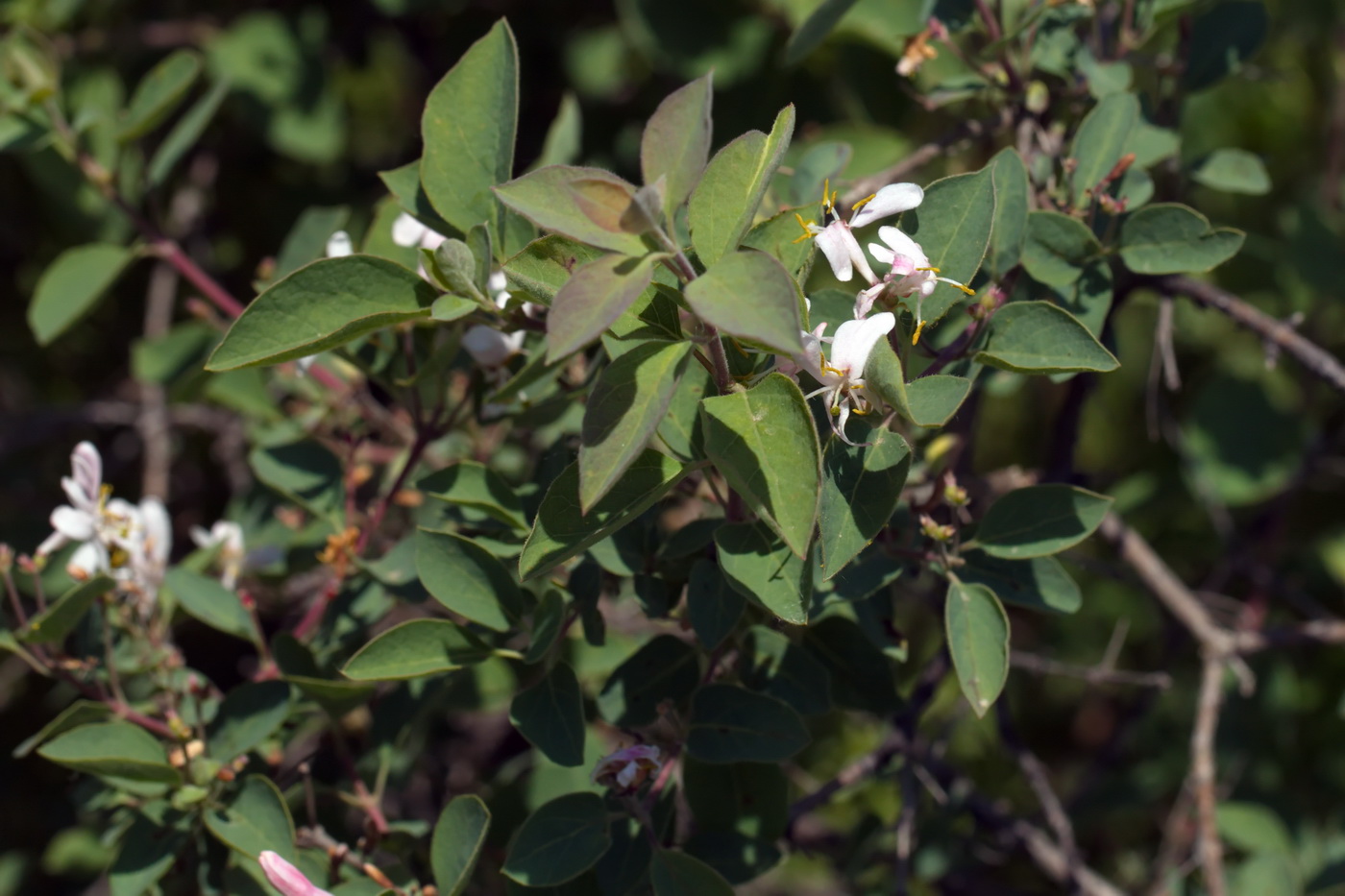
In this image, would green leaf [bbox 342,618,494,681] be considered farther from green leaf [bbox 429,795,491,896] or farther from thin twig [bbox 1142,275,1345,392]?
thin twig [bbox 1142,275,1345,392]

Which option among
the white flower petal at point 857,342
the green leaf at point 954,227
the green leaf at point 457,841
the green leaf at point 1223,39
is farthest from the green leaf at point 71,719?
the green leaf at point 1223,39

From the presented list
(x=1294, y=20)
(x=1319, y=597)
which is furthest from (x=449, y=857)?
(x=1294, y=20)

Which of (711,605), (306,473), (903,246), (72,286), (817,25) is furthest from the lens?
(72,286)

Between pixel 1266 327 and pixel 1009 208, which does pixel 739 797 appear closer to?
pixel 1009 208

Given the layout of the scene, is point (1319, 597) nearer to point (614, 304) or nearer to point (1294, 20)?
point (1294, 20)

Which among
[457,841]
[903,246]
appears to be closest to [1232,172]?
[903,246]

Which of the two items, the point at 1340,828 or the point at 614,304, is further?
the point at 1340,828

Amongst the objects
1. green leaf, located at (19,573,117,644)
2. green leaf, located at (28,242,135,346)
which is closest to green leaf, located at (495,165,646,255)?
green leaf, located at (19,573,117,644)

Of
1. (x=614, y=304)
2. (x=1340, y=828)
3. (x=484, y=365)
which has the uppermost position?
(x=614, y=304)
